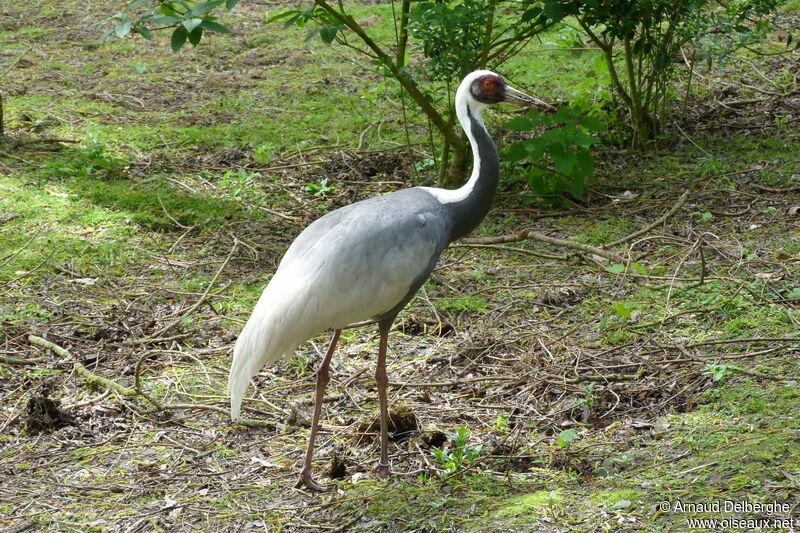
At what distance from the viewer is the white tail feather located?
14.2 ft

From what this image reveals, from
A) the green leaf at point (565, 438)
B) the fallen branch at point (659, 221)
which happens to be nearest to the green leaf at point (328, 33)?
the fallen branch at point (659, 221)

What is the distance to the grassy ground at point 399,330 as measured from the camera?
161 inches

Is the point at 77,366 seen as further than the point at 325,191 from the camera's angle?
No

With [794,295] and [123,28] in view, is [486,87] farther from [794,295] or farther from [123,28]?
[794,295]

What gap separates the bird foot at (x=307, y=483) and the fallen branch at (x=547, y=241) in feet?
8.74

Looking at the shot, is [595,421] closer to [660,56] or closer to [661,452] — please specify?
[661,452]

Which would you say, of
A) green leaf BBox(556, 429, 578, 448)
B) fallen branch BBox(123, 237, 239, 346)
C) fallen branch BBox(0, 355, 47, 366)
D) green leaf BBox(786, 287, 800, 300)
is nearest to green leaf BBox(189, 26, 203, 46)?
fallen branch BBox(123, 237, 239, 346)

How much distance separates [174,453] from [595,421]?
2.19m

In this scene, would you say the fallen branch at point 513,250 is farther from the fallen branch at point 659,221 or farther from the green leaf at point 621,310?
the green leaf at point 621,310

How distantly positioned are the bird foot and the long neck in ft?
4.79

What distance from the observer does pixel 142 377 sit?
533 centimetres

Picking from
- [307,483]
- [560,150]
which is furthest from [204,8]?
[560,150]

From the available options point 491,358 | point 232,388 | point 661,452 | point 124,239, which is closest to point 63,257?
point 124,239

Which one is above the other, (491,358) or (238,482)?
(491,358)
